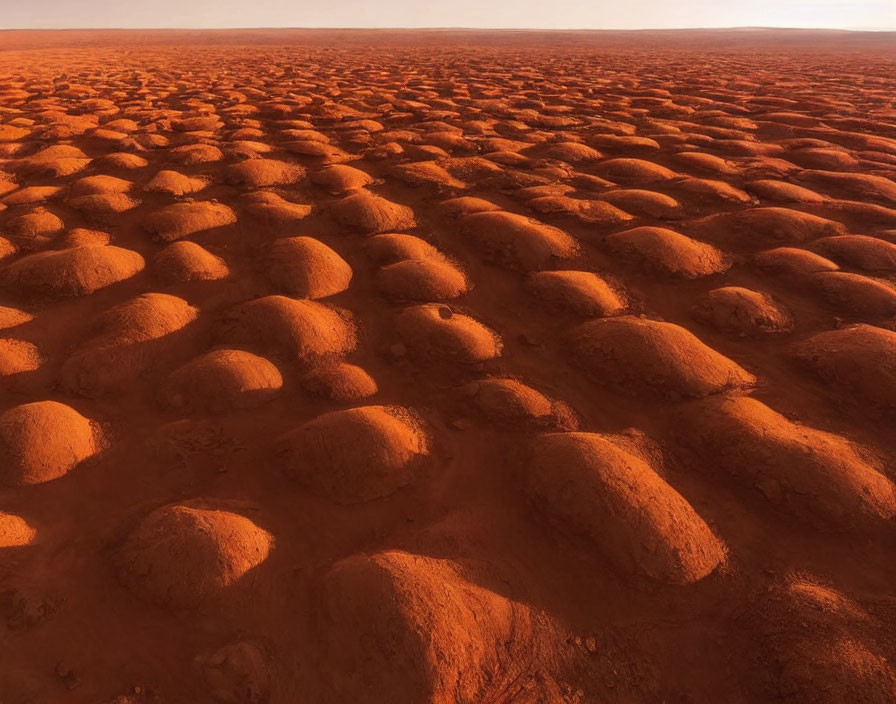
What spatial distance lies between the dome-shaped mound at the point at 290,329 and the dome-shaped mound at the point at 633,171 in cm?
192

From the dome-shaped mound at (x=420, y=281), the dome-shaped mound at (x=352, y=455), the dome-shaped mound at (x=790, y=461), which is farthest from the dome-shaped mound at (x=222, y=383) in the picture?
the dome-shaped mound at (x=790, y=461)

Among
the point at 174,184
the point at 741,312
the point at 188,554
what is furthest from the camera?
the point at 174,184

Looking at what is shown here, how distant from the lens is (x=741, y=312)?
1.87 m

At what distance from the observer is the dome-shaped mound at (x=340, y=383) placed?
156cm

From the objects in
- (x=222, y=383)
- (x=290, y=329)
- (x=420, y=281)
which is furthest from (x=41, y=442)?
(x=420, y=281)

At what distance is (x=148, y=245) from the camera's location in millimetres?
2297

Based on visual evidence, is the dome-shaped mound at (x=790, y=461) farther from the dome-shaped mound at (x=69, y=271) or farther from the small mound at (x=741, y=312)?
the dome-shaped mound at (x=69, y=271)

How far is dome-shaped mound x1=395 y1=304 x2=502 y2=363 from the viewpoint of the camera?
5.64ft

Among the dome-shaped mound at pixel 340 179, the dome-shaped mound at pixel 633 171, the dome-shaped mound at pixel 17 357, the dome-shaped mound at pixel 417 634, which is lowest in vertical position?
the dome-shaped mound at pixel 417 634

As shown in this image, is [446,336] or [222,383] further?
[446,336]

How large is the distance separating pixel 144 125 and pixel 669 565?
461cm

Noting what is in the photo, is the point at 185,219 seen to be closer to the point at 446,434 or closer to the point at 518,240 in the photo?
the point at 518,240

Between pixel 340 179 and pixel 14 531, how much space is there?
2.22 meters

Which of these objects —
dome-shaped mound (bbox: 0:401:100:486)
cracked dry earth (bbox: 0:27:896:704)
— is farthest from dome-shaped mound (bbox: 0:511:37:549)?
dome-shaped mound (bbox: 0:401:100:486)
